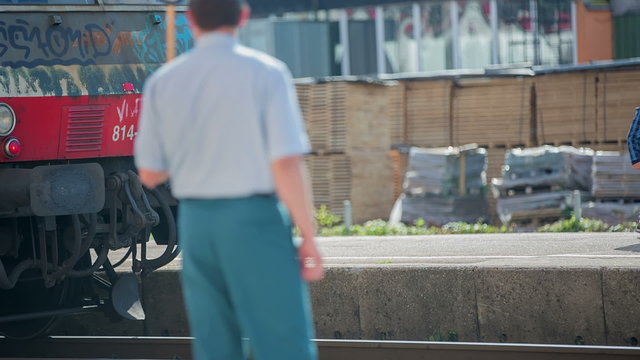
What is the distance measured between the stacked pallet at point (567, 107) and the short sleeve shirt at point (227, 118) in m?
15.8

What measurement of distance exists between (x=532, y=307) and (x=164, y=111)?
483 centimetres

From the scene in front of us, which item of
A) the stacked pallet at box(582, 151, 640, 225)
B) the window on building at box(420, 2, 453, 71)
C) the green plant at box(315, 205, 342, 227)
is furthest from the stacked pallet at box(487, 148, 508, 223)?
the window on building at box(420, 2, 453, 71)

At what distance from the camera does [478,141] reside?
20.3 m

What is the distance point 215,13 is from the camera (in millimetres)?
4227

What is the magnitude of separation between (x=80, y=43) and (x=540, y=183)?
32.5 ft

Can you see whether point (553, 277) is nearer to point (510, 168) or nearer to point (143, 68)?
point (143, 68)

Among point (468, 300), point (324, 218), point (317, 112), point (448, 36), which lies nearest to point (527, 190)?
point (324, 218)

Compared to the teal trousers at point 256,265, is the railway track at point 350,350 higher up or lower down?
lower down

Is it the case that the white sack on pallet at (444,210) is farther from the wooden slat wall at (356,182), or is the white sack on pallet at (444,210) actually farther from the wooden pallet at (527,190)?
the wooden slat wall at (356,182)

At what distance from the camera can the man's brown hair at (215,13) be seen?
423cm

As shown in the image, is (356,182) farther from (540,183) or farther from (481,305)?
(481,305)

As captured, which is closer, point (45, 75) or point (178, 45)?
point (45, 75)

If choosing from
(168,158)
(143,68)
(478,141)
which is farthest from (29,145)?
(478,141)

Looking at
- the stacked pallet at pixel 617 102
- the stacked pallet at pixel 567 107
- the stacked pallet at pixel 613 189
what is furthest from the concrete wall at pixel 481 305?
the stacked pallet at pixel 567 107
